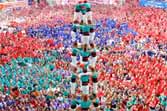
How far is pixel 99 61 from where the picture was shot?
999 inches

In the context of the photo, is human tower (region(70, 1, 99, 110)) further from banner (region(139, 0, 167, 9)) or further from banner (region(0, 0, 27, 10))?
banner (region(0, 0, 27, 10))

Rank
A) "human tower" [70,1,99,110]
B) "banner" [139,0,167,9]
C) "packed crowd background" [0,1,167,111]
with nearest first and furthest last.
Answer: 1. "human tower" [70,1,99,110]
2. "packed crowd background" [0,1,167,111]
3. "banner" [139,0,167,9]

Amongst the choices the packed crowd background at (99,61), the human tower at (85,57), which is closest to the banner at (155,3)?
the packed crowd background at (99,61)

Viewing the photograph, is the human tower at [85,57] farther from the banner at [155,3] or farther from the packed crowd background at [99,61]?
the banner at [155,3]

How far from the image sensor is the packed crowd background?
61.6ft

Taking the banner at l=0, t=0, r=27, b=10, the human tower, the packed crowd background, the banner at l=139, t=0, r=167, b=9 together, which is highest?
the human tower

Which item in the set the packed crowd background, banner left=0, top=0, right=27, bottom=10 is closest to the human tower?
the packed crowd background

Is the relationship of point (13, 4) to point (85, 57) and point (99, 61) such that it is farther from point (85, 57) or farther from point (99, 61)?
point (85, 57)

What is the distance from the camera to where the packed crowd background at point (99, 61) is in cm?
1877

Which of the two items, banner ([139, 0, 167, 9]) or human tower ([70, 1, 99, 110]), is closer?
human tower ([70, 1, 99, 110])

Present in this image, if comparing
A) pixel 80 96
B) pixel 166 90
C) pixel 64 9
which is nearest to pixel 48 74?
pixel 166 90

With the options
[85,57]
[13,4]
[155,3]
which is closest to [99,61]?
[85,57]

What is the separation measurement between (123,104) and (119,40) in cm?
1309

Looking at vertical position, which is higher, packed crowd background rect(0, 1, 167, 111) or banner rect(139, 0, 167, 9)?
banner rect(139, 0, 167, 9)
